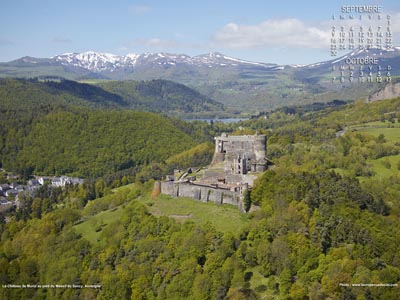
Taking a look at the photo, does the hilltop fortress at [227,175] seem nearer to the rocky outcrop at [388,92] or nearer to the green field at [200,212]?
the green field at [200,212]

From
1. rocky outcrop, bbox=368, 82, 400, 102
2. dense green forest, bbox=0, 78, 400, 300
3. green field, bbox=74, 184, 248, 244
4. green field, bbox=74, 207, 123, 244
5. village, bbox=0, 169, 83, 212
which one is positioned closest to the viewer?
dense green forest, bbox=0, 78, 400, 300

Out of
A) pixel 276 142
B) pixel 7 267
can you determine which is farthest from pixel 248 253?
pixel 276 142

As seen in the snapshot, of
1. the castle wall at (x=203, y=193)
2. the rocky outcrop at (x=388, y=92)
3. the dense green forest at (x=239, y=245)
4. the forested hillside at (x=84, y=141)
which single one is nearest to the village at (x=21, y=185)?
the forested hillside at (x=84, y=141)

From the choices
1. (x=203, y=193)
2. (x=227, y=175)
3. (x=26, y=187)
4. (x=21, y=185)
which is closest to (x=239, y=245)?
(x=203, y=193)

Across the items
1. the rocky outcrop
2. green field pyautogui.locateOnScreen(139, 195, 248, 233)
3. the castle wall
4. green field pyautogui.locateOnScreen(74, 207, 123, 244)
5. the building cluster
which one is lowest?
the building cluster

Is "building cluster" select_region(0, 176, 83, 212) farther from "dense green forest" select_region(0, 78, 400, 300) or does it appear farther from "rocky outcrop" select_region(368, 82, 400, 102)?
"rocky outcrop" select_region(368, 82, 400, 102)

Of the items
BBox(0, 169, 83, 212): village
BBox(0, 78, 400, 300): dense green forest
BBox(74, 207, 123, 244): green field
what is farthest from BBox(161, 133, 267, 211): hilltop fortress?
BBox(0, 169, 83, 212): village

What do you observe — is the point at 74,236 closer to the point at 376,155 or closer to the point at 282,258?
the point at 282,258
